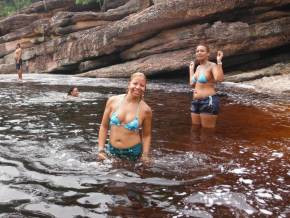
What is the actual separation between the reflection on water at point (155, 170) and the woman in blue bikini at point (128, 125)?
22 centimetres

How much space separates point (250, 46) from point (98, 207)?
19273mm

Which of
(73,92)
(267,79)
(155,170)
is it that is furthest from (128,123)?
(267,79)

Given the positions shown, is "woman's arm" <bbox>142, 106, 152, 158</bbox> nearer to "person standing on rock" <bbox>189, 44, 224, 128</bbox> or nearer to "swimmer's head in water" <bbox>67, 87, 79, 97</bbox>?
"person standing on rock" <bbox>189, 44, 224, 128</bbox>

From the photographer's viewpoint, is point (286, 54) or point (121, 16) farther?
point (121, 16)

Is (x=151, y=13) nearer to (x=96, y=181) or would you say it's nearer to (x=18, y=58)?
(x=18, y=58)

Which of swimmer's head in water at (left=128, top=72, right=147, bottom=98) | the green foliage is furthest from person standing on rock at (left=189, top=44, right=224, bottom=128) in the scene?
the green foliage

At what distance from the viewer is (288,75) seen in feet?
64.4

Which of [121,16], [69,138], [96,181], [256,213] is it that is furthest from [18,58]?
[256,213]

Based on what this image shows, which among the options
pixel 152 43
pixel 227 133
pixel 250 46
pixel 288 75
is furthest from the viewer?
pixel 152 43

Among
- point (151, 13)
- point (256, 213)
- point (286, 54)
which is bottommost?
point (256, 213)

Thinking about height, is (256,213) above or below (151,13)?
below

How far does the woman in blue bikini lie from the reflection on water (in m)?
0.22

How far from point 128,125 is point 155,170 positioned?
85cm

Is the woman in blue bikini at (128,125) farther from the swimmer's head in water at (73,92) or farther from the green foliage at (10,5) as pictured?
the green foliage at (10,5)
